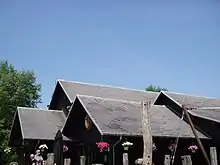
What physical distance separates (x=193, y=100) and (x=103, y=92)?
7.00 m

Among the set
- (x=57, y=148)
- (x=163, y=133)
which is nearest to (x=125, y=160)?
(x=163, y=133)

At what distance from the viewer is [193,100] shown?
2598cm

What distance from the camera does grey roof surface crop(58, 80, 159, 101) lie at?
28078mm

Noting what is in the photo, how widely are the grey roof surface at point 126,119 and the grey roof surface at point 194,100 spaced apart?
5.53 feet

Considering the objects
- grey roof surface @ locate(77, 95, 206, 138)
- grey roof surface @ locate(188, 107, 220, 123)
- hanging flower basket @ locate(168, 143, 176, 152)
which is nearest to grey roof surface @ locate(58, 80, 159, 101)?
grey roof surface @ locate(77, 95, 206, 138)

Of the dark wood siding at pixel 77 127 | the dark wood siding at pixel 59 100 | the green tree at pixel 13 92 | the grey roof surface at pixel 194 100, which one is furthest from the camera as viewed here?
the green tree at pixel 13 92

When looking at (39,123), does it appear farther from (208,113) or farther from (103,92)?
(208,113)

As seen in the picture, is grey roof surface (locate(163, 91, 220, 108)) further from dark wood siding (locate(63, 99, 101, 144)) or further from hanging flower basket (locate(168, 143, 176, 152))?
dark wood siding (locate(63, 99, 101, 144))

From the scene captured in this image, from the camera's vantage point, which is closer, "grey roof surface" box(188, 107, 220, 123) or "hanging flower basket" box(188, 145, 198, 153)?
"hanging flower basket" box(188, 145, 198, 153)

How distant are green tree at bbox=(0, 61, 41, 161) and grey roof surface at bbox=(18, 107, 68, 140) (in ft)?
49.9

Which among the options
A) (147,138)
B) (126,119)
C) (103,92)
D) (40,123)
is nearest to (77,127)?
(40,123)

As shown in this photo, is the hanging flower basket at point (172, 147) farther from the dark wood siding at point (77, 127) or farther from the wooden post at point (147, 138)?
the wooden post at point (147, 138)

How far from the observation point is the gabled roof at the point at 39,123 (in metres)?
24.0

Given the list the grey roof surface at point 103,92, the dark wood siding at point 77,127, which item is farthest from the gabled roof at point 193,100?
the dark wood siding at point 77,127
